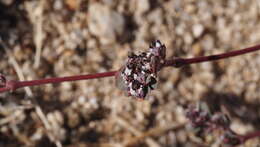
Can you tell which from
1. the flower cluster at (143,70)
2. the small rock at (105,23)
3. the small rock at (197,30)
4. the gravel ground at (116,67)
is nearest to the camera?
the flower cluster at (143,70)

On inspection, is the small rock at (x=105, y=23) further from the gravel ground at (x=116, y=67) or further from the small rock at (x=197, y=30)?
the small rock at (x=197, y=30)

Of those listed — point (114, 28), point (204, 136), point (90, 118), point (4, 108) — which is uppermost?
point (114, 28)

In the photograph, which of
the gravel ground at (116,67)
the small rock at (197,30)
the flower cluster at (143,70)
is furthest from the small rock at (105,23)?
the flower cluster at (143,70)

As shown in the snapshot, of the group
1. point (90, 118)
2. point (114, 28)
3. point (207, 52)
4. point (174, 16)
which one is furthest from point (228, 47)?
point (90, 118)

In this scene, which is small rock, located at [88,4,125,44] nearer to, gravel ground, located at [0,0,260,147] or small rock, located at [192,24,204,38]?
gravel ground, located at [0,0,260,147]

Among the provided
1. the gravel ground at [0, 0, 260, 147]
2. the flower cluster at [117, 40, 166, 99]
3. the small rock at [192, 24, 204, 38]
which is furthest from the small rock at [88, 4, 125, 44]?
the flower cluster at [117, 40, 166, 99]

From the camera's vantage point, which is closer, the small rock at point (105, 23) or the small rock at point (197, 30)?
the small rock at point (105, 23)

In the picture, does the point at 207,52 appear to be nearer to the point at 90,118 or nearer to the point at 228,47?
the point at 228,47
